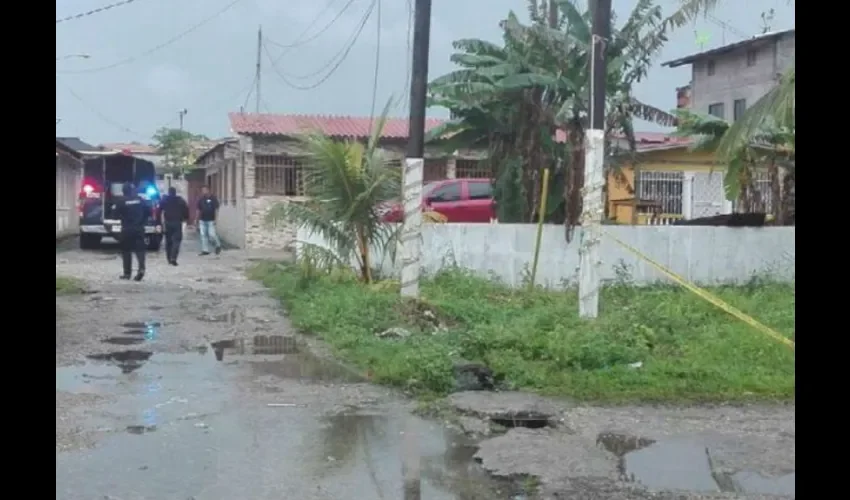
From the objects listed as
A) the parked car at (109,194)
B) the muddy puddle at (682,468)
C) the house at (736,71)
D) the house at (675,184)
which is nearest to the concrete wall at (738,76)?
the house at (736,71)

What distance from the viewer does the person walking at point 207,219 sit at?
23750 millimetres

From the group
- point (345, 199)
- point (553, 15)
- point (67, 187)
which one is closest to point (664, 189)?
point (553, 15)

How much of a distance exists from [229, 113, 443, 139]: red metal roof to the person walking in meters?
2.63

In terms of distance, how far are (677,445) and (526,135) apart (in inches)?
424

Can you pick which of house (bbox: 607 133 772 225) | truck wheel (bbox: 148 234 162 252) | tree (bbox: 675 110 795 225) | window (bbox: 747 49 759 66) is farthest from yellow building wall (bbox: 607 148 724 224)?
truck wheel (bbox: 148 234 162 252)

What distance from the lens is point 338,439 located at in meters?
7.83

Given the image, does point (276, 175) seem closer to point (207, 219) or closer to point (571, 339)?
point (207, 219)

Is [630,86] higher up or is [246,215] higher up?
[630,86]

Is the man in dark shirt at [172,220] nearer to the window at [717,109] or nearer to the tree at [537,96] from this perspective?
the tree at [537,96]

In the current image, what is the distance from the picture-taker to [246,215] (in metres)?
27.0

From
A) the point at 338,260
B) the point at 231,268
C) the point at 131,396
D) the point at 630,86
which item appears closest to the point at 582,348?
the point at 131,396

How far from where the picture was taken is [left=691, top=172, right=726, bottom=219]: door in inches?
1022

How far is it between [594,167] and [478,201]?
1048 centimetres
